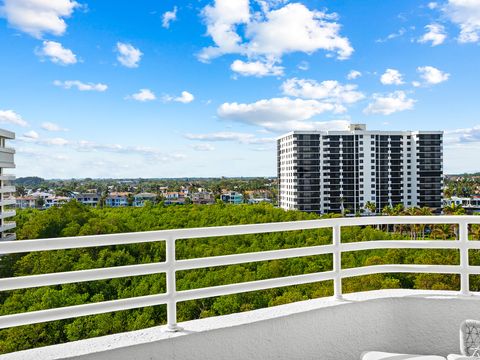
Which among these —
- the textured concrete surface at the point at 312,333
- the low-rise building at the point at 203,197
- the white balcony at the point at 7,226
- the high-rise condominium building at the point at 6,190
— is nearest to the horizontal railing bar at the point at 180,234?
the textured concrete surface at the point at 312,333

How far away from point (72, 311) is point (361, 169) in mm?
98840

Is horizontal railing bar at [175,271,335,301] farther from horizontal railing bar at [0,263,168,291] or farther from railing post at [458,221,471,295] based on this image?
railing post at [458,221,471,295]

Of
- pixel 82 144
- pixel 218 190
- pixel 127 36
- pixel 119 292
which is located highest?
pixel 127 36

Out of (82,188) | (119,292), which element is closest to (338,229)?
(119,292)

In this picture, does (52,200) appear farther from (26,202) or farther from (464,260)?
(464,260)

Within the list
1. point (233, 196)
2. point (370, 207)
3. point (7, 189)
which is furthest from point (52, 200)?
point (370, 207)

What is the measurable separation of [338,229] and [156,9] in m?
73.3

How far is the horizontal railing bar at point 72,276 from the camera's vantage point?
97.3 inches

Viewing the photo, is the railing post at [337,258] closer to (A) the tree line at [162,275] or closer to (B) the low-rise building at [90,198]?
(A) the tree line at [162,275]

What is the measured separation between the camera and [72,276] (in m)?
2.63

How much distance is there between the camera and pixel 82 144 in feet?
290

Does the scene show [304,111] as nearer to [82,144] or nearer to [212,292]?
[82,144]

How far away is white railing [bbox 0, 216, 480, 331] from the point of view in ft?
8.32

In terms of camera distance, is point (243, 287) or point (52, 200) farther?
point (52, 200)
